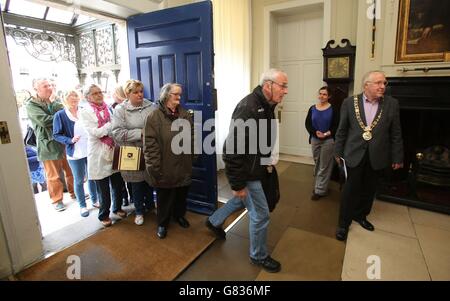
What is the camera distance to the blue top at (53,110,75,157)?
8.75 feet

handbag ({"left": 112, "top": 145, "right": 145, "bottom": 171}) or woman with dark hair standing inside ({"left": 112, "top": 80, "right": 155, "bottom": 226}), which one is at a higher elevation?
woman with dark hair standing inside ({"left": 112, "top": 80, "right": 155, "bottom": 226})

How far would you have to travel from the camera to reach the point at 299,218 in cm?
272

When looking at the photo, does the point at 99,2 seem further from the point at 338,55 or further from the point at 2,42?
the point at 338,55

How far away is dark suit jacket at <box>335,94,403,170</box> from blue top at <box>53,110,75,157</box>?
2643mm

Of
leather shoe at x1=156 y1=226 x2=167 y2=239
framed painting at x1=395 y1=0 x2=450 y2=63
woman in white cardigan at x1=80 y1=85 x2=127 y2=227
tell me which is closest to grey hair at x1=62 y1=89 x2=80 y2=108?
woman in white cardigan at x1=80 y1=85 x2=127 y2=227

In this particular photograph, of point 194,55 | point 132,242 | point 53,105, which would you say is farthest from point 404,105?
point 53,105

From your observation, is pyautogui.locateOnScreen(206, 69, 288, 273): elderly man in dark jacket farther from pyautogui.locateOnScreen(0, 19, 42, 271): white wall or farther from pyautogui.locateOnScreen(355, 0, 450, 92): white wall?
pyautogui.locateOnScreen(355, 0, 450, 92): white wall

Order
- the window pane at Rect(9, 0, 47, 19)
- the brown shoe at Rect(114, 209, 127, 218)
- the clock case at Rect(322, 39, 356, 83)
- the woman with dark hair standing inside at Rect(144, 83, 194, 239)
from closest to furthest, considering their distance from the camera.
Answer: the woman with dark hair standing inside at Rect(144, 83, 194, 239)
the brown shoe at Rect(114, 209, 127, 218)
the clock case at Rect(322, 39, 356, 83)
the window pane at Rect(9, 0, 47, 19)

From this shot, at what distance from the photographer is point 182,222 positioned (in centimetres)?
259

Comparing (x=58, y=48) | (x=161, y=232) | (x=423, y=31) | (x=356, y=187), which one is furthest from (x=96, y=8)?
(x=58, y=48)

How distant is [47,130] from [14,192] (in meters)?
1.10

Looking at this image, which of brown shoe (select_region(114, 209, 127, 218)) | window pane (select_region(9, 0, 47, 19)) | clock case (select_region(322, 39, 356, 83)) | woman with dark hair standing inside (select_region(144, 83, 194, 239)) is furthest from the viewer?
window pane (select_region(9, 0, 47, 19))

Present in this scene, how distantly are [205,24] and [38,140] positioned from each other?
2.11m

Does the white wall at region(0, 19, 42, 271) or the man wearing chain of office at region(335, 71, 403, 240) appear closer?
the white wall at region(0, 19, 42, 271)
